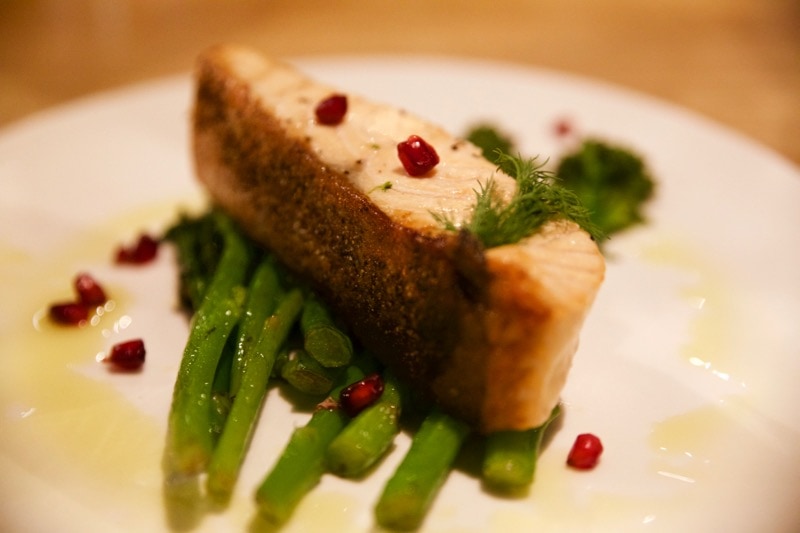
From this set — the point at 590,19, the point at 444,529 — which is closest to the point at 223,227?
the point at 444,529


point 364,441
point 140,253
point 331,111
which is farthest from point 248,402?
point 140,253

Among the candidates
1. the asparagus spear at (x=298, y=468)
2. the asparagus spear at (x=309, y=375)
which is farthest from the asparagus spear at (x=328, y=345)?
the asparagus spear at (x=298, y=468)

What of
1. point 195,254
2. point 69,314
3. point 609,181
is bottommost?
point 69,314

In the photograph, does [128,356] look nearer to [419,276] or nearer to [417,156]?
[419,276]

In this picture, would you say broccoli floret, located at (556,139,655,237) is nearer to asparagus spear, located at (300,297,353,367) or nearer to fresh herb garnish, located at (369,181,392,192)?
fresh herb garnish, located at (369,181,392,192)

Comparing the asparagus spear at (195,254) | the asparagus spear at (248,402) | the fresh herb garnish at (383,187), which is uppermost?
the fresh herb garnish at (383,187)

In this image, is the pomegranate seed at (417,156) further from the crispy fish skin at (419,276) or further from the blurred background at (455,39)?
the blurred background at (455,39)
